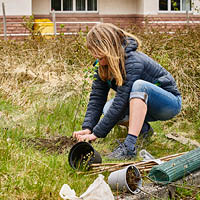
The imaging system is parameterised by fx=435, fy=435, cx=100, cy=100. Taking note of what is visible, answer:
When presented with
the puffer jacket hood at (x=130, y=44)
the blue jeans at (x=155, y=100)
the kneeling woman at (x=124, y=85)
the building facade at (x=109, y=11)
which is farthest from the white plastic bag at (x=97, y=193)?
the building facade at (x=109, y=11)

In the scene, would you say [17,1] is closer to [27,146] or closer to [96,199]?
[27,146]

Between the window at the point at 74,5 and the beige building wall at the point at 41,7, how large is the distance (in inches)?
18.6

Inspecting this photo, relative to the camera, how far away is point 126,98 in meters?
3.44

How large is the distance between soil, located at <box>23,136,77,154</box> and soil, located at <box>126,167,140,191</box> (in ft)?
3.31

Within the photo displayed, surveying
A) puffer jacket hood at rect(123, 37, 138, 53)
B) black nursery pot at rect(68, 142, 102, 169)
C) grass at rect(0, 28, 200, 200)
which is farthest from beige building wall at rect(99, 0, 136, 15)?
black nursery pot at rect(68, 142, 102, 169)

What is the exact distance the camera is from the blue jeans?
11.2 feet

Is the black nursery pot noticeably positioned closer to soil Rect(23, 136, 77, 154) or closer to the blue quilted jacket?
the blue quilted jacket

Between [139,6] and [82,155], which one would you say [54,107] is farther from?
[139,6]

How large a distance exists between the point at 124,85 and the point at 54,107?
5.35 ft

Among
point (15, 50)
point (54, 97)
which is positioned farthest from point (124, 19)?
point (54, 97)

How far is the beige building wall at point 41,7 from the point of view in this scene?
1717 cm

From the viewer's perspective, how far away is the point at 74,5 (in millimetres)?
17828

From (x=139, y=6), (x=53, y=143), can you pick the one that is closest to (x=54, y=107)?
(x=53, y=143)

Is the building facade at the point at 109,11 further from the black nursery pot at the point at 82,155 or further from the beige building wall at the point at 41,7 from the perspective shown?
the black nursery pot at the point at 82,155
